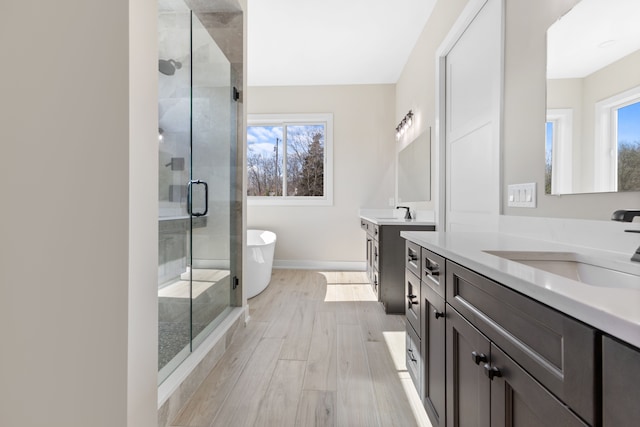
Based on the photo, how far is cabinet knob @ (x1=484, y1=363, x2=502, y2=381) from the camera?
2.39 ft

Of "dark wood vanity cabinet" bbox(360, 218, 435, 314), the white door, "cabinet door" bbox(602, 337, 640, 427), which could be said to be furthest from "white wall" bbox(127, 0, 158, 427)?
"dark wood vanity cabinet" bbox(360, 218, 435, 314)

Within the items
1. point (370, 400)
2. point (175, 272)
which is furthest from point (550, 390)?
point (175, 272)

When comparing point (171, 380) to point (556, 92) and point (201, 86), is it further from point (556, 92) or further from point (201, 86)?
point (556, 92)

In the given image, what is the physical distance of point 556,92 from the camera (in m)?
1.24

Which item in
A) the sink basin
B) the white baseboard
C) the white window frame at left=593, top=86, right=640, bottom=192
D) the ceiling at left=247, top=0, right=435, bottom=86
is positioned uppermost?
the ceiling at left=247, top=0, right=435, bottom=86

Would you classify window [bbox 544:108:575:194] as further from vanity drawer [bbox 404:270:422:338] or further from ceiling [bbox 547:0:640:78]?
vanity drawer [bbox 404:270:422:338]

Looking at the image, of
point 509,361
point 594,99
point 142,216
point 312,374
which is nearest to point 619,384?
point 509,361

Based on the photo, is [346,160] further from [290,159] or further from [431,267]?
[431,267]

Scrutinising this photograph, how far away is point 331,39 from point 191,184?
2.45 meters

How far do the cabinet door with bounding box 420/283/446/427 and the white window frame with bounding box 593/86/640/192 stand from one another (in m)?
0.71

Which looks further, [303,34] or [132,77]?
[303,34]

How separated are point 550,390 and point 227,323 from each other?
197 cm

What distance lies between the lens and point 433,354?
4.04 feet

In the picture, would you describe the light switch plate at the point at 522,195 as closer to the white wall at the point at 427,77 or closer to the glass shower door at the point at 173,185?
the white wall at the point at 427,77
